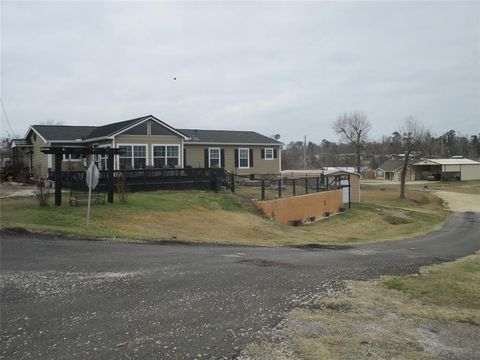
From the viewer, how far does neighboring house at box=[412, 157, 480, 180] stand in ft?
281

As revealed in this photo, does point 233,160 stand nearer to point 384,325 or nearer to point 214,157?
point 214,157

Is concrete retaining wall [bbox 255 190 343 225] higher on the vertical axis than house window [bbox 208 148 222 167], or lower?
lower

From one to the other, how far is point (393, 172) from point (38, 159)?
7422 centimetres

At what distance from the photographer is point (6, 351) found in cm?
491

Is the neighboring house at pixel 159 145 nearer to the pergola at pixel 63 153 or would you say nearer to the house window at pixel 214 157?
the house window at pixel 214 157

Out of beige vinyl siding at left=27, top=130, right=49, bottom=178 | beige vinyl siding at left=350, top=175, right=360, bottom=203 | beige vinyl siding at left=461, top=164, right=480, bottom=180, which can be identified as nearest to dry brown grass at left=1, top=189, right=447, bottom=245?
beige vinyl siding at left=350, top=175, right=360, bottom=203

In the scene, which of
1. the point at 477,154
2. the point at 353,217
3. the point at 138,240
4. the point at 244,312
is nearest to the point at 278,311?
the point at 244,312

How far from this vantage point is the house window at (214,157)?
117 feet

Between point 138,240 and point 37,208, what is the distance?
6.58m

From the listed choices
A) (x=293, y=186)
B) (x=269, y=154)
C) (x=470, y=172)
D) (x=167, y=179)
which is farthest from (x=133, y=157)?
(x=470, y=172)

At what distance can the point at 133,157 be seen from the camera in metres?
29.3

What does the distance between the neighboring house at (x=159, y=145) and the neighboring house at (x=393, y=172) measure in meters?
58.6

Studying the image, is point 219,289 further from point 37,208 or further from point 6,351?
point 37,208

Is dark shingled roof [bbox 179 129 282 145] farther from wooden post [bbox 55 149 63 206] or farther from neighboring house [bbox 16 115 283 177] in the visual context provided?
wooden post [bbox 55 149 63 206]
